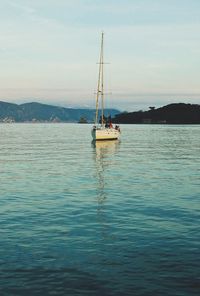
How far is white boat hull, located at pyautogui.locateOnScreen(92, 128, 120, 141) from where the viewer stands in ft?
281

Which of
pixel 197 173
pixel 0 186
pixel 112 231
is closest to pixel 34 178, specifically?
pixel 0 186

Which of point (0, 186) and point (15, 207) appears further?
point (0, 186)

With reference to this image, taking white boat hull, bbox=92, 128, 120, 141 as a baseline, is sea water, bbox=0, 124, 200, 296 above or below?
below

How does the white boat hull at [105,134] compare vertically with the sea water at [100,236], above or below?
above

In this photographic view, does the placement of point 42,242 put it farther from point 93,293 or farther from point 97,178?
point 97,178

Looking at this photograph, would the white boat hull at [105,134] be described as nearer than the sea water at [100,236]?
No

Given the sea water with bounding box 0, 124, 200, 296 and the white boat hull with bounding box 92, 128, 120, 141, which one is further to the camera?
the white boat hull with bounding box 92, 128, 120, 141

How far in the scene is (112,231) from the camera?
729 inches

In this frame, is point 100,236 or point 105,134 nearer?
point 100,236

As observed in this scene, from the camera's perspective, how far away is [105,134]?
286 ft

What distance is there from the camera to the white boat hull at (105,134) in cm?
→ 8554

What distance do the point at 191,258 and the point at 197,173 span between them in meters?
25.1

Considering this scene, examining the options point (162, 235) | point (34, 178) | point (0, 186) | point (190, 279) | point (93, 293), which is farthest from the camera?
point (34, 178)

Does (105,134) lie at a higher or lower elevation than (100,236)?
higher
